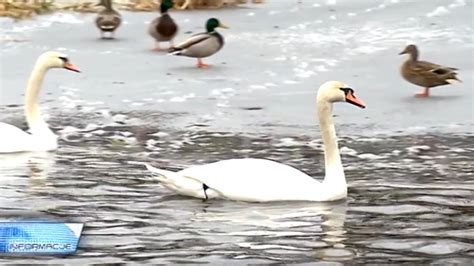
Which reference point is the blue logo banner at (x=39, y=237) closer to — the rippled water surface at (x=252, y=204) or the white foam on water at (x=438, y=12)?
the rippled water surface at (x=252, y=204)

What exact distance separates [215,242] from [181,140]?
147 inches

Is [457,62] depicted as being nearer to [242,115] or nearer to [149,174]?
[242,115]

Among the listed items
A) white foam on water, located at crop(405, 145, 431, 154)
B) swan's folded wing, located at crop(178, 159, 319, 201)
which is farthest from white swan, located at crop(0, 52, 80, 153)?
white foam on water, located at crop(405, 145, 431, 154)

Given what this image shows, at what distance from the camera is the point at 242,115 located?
10953mm

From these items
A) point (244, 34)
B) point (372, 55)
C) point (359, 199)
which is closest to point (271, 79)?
point (372, 55)

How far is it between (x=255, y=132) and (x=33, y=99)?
1782mm

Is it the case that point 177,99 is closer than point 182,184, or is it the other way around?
point 182,184

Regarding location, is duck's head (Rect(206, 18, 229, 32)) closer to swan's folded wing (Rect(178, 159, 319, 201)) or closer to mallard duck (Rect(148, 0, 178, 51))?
mallard duck (Rect(148, 0, 178, 51))

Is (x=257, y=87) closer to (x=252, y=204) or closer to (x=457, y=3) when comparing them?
(x=252, y=204)

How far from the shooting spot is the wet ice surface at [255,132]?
20.3 feet

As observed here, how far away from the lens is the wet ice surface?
20.3 ft

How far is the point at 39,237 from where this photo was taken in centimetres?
596

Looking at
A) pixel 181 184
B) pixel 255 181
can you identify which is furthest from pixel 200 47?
pixel 255 181

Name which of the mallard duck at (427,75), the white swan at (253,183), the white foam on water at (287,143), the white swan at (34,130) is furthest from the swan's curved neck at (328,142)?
the mallard duck at (427,75)
